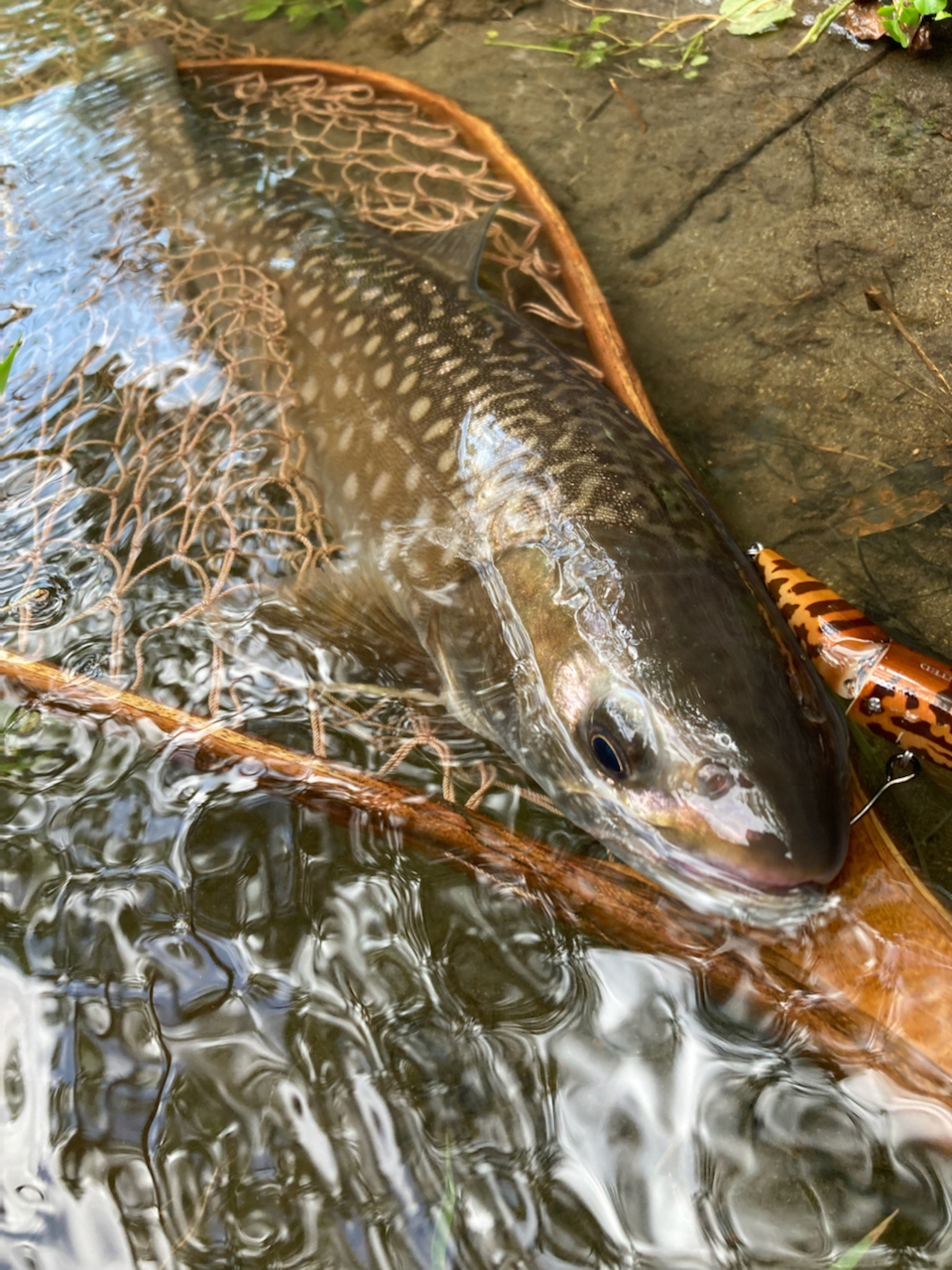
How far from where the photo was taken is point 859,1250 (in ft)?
5.57

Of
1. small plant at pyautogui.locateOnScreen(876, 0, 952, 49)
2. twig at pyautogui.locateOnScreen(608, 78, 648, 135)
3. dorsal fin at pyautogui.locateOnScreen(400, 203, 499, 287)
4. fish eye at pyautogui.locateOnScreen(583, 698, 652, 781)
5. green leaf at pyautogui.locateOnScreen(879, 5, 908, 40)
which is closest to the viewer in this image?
fish eye at pyautogui.locateOnScreen(583, 698, 652, 781)

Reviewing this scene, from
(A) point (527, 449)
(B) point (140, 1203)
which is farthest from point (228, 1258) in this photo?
(A) point (527, 449)

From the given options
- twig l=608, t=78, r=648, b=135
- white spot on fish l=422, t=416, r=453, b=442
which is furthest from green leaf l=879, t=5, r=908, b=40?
white spot on fish l=422, t=416, r=453, b=442

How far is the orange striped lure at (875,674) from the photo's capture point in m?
2.05

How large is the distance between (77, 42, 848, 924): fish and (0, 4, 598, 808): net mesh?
0.16m

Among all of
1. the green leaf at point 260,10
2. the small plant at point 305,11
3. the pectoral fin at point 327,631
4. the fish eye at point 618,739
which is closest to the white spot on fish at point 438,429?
the pectoral fin at point 327,631

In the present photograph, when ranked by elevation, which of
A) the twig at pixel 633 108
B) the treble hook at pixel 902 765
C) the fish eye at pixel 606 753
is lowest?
the treble hook at pixel 902 765

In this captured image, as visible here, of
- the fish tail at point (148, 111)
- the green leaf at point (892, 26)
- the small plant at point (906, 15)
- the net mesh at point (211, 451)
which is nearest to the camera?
the net mesh at point (211, 451)

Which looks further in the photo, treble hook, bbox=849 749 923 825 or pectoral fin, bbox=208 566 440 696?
pectoral fin, bbox=208 566 440 696

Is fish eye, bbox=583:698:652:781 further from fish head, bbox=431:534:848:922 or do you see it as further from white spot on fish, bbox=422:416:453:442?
white spot on fish, bbox=422:416:453:442

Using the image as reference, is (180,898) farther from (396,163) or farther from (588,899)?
(396,163)

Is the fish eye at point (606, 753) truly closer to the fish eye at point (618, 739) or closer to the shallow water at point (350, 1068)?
the fish eye at point (618, 739)

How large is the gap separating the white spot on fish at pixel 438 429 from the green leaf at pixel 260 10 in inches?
174

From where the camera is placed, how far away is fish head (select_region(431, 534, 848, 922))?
182cm
